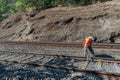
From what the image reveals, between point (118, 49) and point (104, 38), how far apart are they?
375 centimetres

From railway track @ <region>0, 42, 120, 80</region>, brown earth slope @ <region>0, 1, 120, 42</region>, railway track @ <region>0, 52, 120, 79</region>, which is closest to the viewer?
railway track @ <region>0, 42, 120, 80</region>

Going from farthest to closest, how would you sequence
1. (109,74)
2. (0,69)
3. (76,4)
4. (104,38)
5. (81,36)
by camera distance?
(76,4), (81,36), (104,38), (0,69), (109,74)

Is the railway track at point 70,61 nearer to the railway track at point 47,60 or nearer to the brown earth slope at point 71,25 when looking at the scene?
the railway track at point 47,60

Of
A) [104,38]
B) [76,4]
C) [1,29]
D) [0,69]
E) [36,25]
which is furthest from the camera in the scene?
[1,29]

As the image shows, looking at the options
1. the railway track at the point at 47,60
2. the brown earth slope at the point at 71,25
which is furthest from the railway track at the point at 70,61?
the brown earth slope at the point at 71,25

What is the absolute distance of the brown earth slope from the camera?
19314 mm

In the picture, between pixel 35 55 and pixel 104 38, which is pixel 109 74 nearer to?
pixel 35 55

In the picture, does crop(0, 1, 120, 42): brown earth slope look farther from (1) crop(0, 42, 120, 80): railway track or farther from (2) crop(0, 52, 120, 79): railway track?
(2) crop(0, 52, 120, 79): railway track

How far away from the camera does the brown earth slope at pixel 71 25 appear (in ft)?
63.4

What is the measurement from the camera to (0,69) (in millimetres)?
11281

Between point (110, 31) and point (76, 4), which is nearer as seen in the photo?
point (110, 31)

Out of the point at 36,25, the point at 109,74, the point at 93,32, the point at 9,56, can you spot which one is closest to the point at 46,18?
the point at 36,25

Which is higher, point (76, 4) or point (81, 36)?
point (76, 4)

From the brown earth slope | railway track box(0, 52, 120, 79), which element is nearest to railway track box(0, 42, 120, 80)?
railway track box(0, 52, 120, 79)
